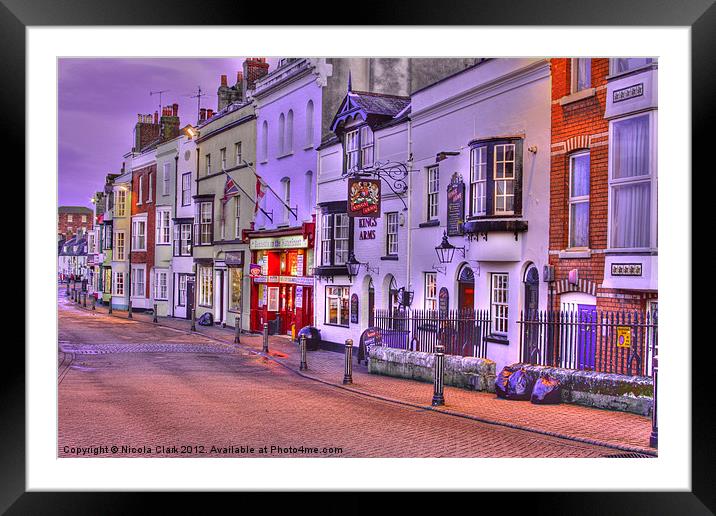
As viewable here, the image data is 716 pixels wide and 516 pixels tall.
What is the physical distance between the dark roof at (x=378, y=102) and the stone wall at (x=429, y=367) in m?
3.77

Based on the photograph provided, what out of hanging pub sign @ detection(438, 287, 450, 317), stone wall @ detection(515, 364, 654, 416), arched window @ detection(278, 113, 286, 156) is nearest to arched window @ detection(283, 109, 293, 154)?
arched window @ detection(278, 113, 286, 156)

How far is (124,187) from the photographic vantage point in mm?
12172

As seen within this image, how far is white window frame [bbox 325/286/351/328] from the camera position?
12.6 metres

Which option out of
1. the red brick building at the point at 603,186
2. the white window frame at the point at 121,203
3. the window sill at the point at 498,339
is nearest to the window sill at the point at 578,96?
the red brick building at the point at 603,186

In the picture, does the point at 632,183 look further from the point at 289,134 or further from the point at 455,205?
the point at 289,134

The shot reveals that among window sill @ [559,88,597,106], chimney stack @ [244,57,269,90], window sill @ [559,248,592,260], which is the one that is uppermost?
chimney stack @ [244,57,269,90]

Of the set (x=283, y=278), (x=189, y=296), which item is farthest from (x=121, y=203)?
(x=283, y=278)

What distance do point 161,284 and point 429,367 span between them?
14.8 feet

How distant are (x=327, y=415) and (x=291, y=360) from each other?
6.80ft

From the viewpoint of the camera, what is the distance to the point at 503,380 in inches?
416

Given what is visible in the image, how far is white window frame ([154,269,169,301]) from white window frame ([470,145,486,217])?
5.02m

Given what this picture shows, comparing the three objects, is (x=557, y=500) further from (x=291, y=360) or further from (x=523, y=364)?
(x=291, y=360)

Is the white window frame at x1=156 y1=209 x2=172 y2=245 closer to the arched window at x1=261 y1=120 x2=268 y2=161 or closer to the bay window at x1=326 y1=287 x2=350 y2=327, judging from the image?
the arched window at x1=261 y1=120 x2=268 y2=161
